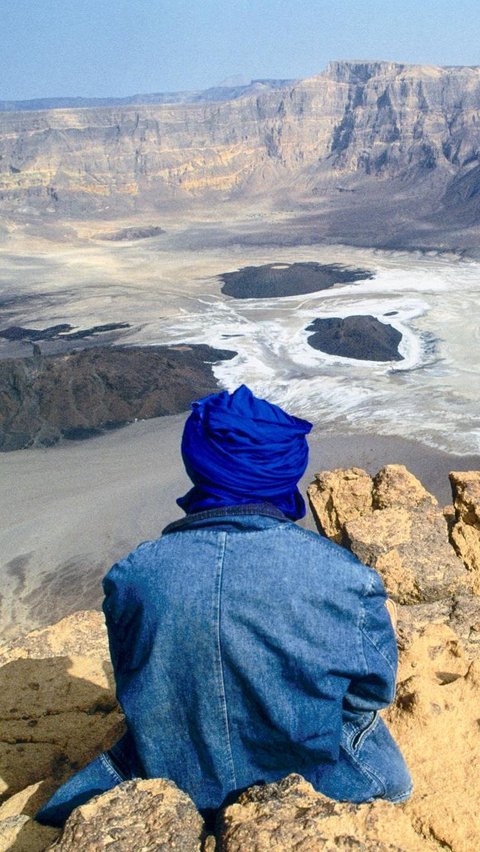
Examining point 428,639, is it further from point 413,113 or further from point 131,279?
point 413,113

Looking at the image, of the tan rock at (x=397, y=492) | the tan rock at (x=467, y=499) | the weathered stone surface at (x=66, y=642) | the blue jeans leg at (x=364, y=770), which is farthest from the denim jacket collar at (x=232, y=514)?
the tan rock at (x=397, y=492)

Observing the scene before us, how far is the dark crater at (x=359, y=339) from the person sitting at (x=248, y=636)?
20719mm

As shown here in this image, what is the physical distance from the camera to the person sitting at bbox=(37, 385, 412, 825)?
6.73ft

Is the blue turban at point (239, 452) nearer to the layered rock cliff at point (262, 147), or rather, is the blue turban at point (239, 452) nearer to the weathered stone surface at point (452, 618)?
the weathered stone surface at point (452, 618)

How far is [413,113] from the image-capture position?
73.1m

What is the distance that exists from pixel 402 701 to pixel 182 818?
1.01 m

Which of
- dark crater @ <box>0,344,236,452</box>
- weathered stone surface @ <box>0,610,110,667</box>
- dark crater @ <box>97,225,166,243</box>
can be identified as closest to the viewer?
weathered stone surface @ <box>0,610,110,667</box>

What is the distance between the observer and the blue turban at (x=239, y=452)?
2115 millimetres

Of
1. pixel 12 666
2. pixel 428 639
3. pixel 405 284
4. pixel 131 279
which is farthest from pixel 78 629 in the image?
pixel 131 279

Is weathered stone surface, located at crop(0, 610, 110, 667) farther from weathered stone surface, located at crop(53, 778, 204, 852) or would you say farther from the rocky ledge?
weathered stone surface, located at crop(53, 778, 204, 852)

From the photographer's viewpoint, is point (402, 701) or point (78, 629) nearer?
point (402, 701)

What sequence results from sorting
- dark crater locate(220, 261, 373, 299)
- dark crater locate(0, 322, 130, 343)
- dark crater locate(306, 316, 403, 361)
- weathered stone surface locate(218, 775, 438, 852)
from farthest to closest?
dark crater locate(220, 261, 373, 299) → dark crater locate(0, 322, 130, 343) → dark crater locate(306, 316, 403, 361) → weathered stone surface locate(218, 775, 438, 852)

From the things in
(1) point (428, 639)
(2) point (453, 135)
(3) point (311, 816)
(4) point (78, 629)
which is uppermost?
(2) point (453, 135)

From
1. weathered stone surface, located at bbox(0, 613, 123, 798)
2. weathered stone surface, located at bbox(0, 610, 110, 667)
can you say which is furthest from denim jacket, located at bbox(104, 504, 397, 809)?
weathered stone surface, located at bbox(0, 610, 110, 667)
